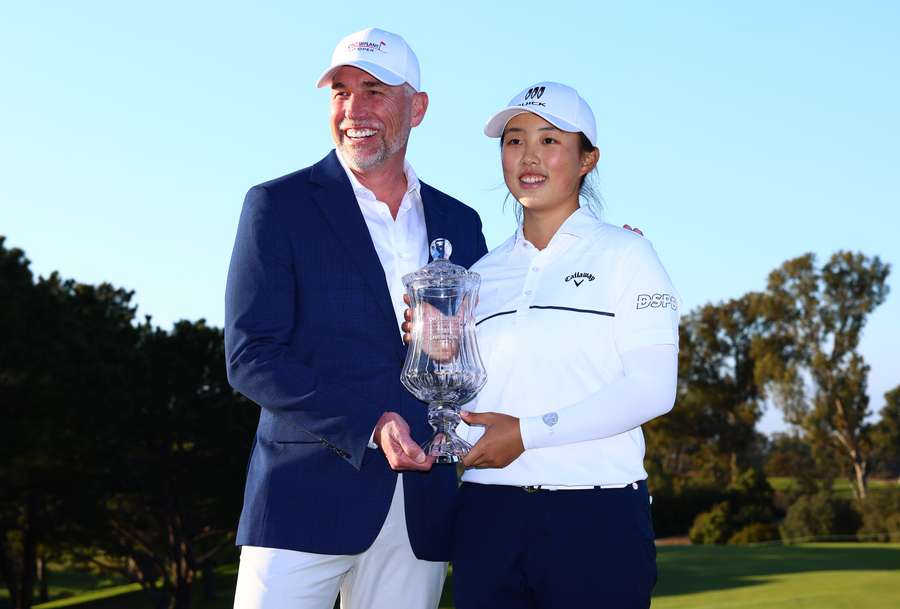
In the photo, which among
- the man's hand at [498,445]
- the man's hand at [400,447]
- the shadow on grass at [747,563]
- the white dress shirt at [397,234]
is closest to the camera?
the man's hand at [498,445]

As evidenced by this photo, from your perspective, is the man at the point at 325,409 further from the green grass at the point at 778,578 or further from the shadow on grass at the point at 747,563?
the shadow on grass at the point at 747,563

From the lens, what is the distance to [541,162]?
4.12 metres

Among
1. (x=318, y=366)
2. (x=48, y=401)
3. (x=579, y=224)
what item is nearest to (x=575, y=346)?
(x=579, y=224)

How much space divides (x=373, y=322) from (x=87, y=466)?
106 ft

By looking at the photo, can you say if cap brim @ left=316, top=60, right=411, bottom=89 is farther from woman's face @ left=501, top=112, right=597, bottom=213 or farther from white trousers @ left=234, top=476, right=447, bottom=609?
white trousers @ left=234, top=476, right=447, bottom=609

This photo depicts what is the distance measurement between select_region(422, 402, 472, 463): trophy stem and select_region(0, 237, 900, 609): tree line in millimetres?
29083

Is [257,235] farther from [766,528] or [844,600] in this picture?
[766,528]

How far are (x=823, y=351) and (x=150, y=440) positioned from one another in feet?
126

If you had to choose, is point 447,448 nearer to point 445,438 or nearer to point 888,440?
point 445,438

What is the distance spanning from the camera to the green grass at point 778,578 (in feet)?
51.4

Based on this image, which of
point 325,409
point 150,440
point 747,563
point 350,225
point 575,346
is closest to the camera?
point 575,346

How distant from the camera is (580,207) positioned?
4227 mm

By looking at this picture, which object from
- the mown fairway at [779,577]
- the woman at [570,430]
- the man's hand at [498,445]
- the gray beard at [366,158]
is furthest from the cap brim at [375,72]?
the mown fairway at [779,577]

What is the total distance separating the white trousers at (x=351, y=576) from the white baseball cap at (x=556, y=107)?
→ 1573mm
